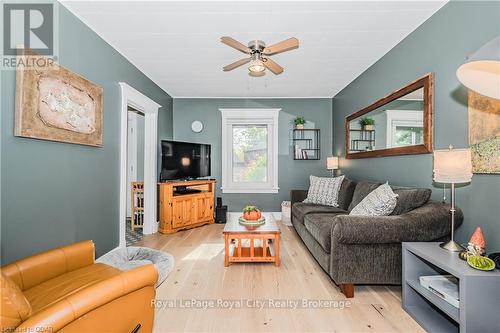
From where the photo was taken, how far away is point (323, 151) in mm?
5258

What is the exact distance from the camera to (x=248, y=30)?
Result: 259cm

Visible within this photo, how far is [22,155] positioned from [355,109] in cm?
431

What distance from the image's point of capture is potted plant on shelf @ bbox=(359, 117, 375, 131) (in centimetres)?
354

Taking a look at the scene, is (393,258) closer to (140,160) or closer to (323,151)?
(323,151)

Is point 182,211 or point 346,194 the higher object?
point 346,194

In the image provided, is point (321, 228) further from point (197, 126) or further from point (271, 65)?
point (197, 126)

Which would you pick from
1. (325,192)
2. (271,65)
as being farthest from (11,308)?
(325,192)

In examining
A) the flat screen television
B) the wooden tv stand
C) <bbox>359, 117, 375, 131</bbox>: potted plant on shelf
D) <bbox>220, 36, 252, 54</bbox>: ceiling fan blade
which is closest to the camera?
<bbox>220, 36, 252, 54</bbox>: ceiling fan blade

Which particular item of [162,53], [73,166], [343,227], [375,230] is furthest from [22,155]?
[375,230]

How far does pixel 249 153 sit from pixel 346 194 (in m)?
2.31

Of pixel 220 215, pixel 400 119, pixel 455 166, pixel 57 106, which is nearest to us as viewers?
pixel 455 166

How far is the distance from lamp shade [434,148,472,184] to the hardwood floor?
3.68 feet

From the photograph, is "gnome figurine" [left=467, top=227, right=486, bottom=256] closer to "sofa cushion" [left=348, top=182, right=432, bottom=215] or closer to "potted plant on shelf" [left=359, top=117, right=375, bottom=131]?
"sofa cushion" [left=348, top=182, right=432, bottom=215]

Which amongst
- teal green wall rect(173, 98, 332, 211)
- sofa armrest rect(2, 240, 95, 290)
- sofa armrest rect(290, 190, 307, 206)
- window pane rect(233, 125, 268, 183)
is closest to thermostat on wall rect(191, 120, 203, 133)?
teal green wall rect(173, 98, 332, 211)
